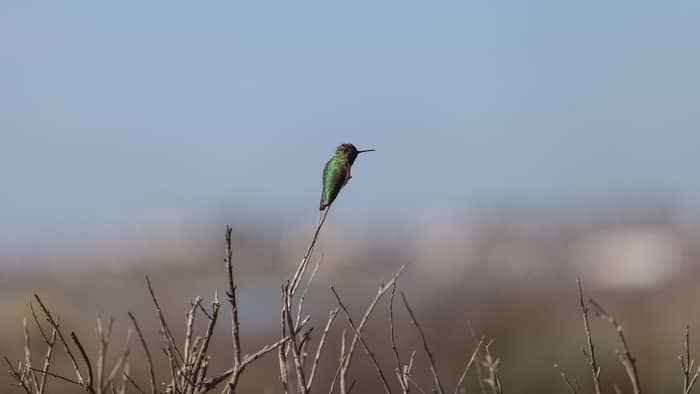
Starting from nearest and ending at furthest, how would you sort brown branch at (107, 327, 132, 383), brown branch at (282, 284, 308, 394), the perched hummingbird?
brown branch at (107, 327, 132, 383) < brown branch at (282, 284, 308, 394) < the perched hummingbird

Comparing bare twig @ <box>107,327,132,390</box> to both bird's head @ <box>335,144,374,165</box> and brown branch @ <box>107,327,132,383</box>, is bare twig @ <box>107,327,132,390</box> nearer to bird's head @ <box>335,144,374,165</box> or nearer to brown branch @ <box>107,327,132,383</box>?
brown branch @ <box>107,327,132,383</box>

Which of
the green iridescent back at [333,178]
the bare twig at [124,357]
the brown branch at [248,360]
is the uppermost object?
the green iridescent back at [333,178]

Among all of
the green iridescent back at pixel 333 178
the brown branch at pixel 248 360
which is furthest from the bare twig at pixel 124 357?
the green iridescent back at pixel 333 178

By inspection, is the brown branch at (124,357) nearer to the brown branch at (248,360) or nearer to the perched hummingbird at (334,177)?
the brown branch at (248,360)

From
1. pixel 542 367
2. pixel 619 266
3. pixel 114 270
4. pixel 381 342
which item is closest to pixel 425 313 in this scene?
pixel 381 342

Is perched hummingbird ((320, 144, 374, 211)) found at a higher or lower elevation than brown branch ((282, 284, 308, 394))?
higher

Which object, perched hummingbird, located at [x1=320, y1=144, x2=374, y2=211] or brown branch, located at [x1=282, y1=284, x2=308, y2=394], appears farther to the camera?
perched hummingbird, located at [x1=320, y1=144, x2=374, y2=211]

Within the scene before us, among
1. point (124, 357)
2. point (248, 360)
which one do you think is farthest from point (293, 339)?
point (124, 357)

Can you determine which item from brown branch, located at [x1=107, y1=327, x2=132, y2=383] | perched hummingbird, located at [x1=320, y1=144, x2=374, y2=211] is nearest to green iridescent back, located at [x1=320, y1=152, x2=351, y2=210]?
perched hummingbird, located at [x1=320, y1=144, x2=374, y2=211]

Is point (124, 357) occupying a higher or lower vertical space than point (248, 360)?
higher

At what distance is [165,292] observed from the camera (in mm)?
26062

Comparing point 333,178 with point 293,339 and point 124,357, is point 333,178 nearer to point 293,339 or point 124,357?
point 293,339

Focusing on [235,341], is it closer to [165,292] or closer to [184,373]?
[184,373]

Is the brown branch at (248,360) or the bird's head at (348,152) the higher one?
the bird's head at (348,152)
